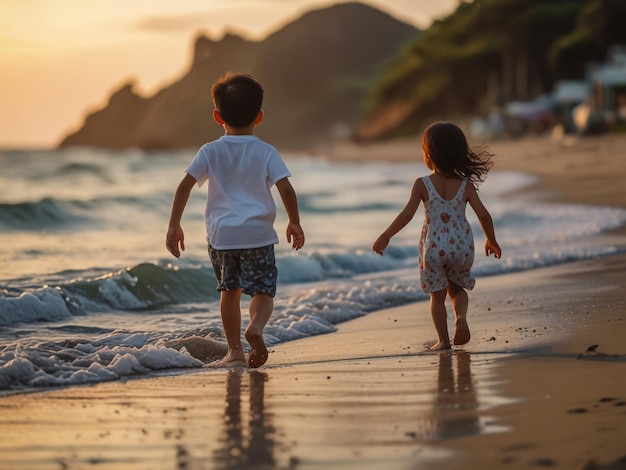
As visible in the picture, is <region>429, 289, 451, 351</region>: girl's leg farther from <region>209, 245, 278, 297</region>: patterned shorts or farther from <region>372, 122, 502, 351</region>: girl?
<region>209, 245, 278, 297</region>: patterned shorts

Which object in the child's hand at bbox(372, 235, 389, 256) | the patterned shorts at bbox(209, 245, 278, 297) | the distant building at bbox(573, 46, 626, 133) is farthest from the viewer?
the distant building at bbox(573, 46, 626, 133)

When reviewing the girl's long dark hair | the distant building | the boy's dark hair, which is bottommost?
the girl's long dark hair

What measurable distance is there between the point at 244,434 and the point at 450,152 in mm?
2382

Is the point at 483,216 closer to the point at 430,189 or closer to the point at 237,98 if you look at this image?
the point at 430,189

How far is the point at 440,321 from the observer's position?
16.4ft

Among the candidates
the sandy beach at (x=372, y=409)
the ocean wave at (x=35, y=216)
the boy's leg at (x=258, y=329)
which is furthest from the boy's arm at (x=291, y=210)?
the ocean wave at (x=35, y=216)

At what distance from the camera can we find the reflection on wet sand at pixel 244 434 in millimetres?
2889

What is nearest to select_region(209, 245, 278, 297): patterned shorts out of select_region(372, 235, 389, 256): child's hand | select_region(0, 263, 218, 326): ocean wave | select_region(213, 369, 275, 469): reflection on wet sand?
select_region(372, 235, 389, 256): child's hand

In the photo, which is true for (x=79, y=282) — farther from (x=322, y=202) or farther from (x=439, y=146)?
(x=322, y=202)

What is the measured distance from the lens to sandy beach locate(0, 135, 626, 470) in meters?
2.92

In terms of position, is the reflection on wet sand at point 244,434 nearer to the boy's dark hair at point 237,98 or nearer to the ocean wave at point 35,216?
the boy's dark hair at point 237,98

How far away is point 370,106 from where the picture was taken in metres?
119

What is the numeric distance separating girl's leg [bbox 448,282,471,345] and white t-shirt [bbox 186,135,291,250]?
1036mm

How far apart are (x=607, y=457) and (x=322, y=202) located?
708 inches
